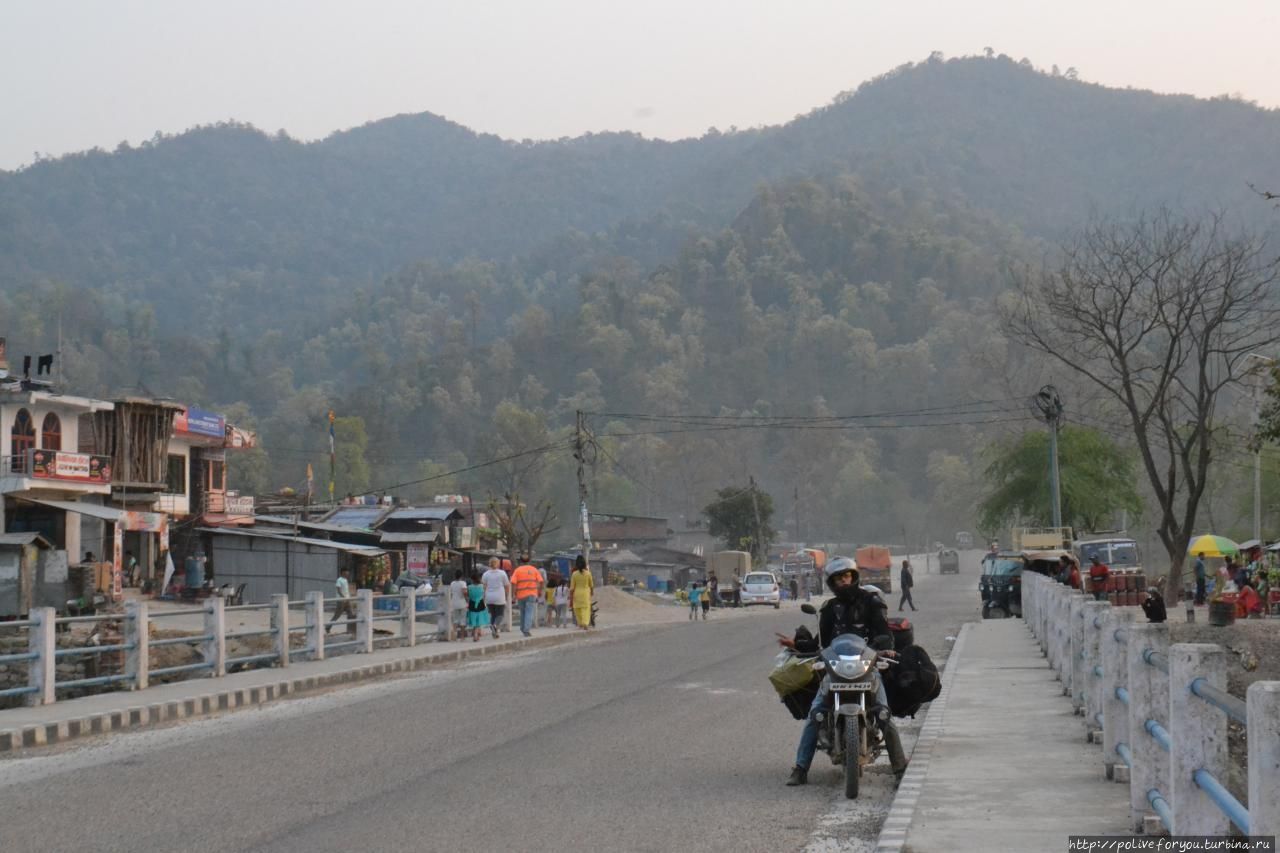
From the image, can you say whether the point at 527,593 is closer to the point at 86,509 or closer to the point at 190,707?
the point at 190,707

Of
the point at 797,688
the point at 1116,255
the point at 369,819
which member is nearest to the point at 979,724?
the point at 797,688

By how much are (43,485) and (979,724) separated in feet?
128

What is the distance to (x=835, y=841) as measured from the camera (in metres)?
9.09

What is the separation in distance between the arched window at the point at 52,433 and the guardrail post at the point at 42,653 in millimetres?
34676

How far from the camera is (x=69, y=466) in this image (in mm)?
48438

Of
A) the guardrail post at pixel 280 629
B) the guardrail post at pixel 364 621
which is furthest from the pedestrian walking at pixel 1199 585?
the guardrail post at pixel 280 629

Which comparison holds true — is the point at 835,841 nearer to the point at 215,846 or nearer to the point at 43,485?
the point at 215,846

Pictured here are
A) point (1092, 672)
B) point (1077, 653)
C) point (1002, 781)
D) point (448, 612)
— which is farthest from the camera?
point (448, 612)

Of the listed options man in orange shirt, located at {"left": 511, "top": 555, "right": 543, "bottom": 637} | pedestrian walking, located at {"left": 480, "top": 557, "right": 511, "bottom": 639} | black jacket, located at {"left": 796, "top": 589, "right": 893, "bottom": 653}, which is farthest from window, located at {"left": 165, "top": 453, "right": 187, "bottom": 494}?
black jacket, located at {"left": 796, "top": 589, "right": 893, "bottom": 653}

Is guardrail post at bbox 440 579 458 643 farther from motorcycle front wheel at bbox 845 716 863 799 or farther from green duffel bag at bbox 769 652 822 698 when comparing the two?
motorcycle front wheel at bbox 845 716 863 799

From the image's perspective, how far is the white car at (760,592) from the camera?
67.6 meters

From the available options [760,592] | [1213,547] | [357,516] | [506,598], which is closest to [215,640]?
[506,598]

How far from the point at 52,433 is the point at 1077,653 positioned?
4278cm

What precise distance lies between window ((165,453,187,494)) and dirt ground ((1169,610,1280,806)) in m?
39.3
